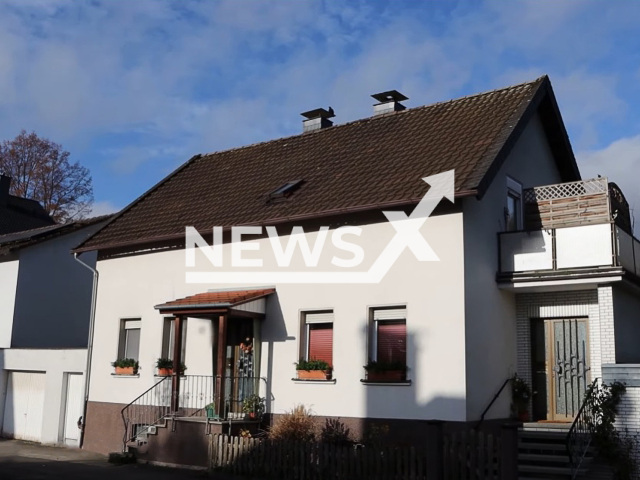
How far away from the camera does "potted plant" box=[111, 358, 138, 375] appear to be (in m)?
18.4

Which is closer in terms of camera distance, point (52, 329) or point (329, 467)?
point (329, 467)

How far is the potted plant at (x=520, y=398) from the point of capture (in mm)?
15289

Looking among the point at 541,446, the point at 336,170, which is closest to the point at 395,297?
A: the point at 541,446

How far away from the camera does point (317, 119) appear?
2233 cm

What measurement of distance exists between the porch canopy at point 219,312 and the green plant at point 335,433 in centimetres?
233

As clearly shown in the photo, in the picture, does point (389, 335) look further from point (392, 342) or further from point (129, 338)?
point (129, 338)

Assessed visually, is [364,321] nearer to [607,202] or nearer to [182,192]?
[607,202]

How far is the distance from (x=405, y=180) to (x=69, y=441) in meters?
11.4

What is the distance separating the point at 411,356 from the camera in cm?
1441

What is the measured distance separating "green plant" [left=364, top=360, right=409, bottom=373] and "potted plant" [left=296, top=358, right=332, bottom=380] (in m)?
0.95

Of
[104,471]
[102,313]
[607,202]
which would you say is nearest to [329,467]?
[104,471]

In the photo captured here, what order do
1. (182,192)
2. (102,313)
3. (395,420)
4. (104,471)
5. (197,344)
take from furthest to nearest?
(182,192)
(102,313)
(197,344)
(104,471)
(395,420)

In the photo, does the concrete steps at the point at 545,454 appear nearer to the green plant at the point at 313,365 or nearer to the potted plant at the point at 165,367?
the green plant at the point at 313,365

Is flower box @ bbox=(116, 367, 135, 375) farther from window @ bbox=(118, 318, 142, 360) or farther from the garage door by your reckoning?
the garage door
